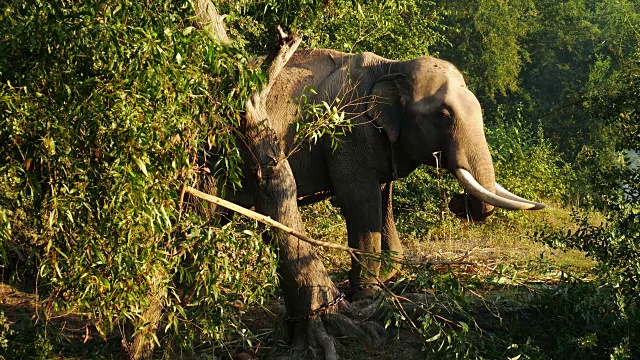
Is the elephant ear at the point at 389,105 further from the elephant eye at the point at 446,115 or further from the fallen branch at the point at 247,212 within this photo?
the fallen branch at the point at 247,212

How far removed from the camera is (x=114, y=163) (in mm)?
6336

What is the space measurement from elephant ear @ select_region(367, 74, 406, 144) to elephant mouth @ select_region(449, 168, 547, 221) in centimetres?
84

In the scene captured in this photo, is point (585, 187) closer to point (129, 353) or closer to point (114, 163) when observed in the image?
point (129, 353)

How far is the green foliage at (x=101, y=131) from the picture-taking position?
6.28 metres

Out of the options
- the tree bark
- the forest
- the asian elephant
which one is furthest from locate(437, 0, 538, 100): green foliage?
the tree bark

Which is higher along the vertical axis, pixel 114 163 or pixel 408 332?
pixel 114 163

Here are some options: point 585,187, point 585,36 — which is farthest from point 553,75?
point 585,187

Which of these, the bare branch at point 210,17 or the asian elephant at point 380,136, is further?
the asian elephant at point 380,136

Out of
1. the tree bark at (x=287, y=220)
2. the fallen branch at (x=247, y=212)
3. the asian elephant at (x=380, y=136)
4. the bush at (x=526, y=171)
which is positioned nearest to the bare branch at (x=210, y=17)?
the tree bark at (x=287, y=220)

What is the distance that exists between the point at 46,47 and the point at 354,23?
7.98m

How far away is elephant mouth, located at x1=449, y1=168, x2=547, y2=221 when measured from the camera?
1001cm

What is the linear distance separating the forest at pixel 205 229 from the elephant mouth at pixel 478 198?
48cm

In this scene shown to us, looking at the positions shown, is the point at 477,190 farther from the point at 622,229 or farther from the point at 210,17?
the point at 210,17

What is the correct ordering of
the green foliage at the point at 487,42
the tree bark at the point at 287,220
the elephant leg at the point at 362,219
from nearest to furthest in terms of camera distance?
the tree bark at the point at 287,220 → the elephant leg at the point at 362,219 → the green foliage at the point at 487,42
